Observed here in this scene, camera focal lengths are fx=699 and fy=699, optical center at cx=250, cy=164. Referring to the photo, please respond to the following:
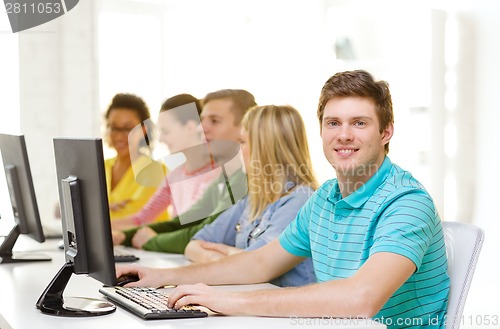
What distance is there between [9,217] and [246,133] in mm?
1040

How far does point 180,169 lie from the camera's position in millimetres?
3314

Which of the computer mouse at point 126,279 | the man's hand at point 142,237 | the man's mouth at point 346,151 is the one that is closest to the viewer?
the man's mouth at point 346,151

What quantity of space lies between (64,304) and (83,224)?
0.76 feet

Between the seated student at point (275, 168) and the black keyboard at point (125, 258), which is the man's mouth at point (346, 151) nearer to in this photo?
the seated student at point (275, 168)

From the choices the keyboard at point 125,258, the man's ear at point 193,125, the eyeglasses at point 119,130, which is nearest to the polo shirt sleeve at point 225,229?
the keyboard at point 125,258

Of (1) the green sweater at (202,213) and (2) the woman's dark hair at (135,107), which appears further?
(2) the woman's dark hair at (135,107)

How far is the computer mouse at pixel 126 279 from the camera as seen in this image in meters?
2.03

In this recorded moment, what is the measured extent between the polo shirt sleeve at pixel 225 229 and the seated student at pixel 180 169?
A: 27 centimetres

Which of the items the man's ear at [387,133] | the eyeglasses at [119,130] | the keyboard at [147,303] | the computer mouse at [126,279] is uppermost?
the man's ear at [387,133]

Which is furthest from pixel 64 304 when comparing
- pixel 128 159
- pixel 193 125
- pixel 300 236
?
pixel 128 159

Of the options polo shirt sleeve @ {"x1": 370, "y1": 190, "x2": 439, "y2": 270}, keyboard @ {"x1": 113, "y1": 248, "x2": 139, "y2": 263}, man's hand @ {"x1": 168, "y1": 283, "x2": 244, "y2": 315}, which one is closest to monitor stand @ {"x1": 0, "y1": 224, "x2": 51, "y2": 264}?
keyboard @ {"x1": 113, "y1": 248, "x2": 139, "y2": 263}

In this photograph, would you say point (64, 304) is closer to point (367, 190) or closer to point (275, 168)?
point (367, 190)

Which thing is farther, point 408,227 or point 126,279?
point 126,279

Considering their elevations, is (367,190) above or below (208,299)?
above
